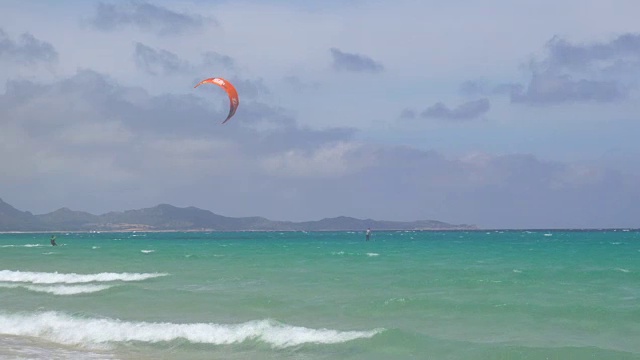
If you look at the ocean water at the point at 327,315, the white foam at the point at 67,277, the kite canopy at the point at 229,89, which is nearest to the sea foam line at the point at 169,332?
the ocean water at the point at 327,315

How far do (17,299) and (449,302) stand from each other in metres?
14.4

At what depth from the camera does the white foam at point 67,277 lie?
1391 inches

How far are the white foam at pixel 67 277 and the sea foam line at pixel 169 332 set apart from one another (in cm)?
1328

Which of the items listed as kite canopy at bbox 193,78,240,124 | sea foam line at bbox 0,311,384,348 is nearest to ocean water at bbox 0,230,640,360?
sea foam line at bbox 0,311,384,348

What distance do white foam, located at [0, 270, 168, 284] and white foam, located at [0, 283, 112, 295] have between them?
6.88 ft

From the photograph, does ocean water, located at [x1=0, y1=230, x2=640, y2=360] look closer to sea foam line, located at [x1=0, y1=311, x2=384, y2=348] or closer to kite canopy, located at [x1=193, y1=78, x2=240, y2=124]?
sea foam line, located at [x1=0, y1=311, x2=384, y2=348]

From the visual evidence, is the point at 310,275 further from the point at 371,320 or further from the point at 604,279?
the point at 371,320

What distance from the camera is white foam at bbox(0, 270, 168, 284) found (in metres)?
35.3

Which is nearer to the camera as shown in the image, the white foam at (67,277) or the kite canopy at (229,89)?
the kite canopy at (229,89)

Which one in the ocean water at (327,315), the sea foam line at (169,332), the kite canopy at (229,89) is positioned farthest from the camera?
the kite canopy at (229,89)

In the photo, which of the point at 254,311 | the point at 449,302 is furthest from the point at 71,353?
the point at 449,302

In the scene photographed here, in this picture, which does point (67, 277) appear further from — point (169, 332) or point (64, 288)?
point (169, 332)

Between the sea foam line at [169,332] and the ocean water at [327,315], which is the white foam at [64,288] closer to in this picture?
the ocean water at [327,315]

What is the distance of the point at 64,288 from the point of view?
30984mm
